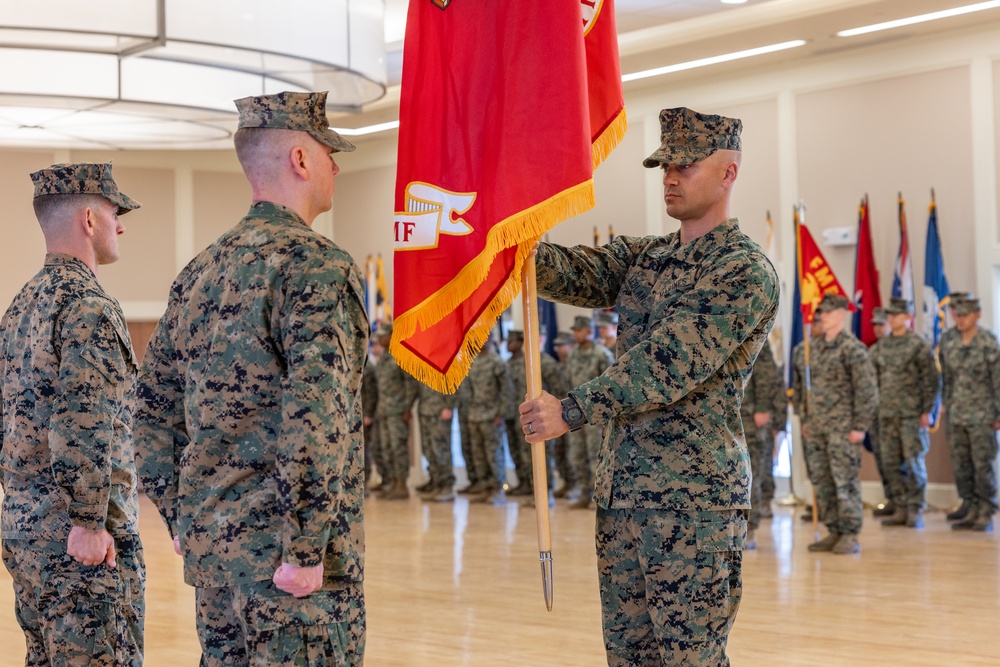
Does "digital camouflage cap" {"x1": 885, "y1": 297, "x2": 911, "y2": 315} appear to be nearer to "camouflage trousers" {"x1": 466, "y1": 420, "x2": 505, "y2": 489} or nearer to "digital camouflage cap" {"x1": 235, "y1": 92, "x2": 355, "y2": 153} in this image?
"camouflage trousers" {"x1": 466, "y1": 420, "x2": 505, "y2": 489}

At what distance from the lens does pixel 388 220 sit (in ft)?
46.9

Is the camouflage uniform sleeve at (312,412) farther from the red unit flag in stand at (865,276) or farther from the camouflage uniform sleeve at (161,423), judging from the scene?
the red unit flag in stand at (865,276)

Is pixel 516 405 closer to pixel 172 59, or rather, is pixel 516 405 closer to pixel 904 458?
pixel 904 458

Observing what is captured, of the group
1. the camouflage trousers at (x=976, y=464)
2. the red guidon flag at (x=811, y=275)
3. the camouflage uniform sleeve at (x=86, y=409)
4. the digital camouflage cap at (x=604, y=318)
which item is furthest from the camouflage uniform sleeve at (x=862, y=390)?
the camouflage uniform sleeve at (x=86, y=409)

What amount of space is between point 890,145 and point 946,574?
477 centimetres

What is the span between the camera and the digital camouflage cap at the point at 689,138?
2.78 metres

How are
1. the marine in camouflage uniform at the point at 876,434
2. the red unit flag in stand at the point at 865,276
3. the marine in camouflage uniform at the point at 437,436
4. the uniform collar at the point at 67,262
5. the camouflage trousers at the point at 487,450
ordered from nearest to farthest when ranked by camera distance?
the uniform collar at the point at 67,262 → the marine in camouflage uniform at the point at 876,434 → the red unit flag in stand at the point at 865,276 → the camouflage trousers at the point at 487,450 → the marine in camouflage uniform at the point at 437,436

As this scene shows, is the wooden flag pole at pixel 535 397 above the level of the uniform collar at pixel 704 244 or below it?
below

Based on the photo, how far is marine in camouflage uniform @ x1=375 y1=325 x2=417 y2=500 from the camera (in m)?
12.1

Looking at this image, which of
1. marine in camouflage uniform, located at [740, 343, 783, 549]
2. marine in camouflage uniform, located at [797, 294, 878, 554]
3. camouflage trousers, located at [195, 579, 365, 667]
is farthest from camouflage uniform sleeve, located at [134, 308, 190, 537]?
marine in camouflage uniform, located at [797, 294, 878, 554]

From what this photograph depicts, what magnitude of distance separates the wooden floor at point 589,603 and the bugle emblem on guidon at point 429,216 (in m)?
2.47

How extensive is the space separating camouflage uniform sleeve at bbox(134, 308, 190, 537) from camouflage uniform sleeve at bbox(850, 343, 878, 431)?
5882mm

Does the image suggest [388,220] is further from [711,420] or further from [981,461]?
[711,420]

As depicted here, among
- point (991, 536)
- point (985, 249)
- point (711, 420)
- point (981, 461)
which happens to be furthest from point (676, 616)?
point (985, 249)
